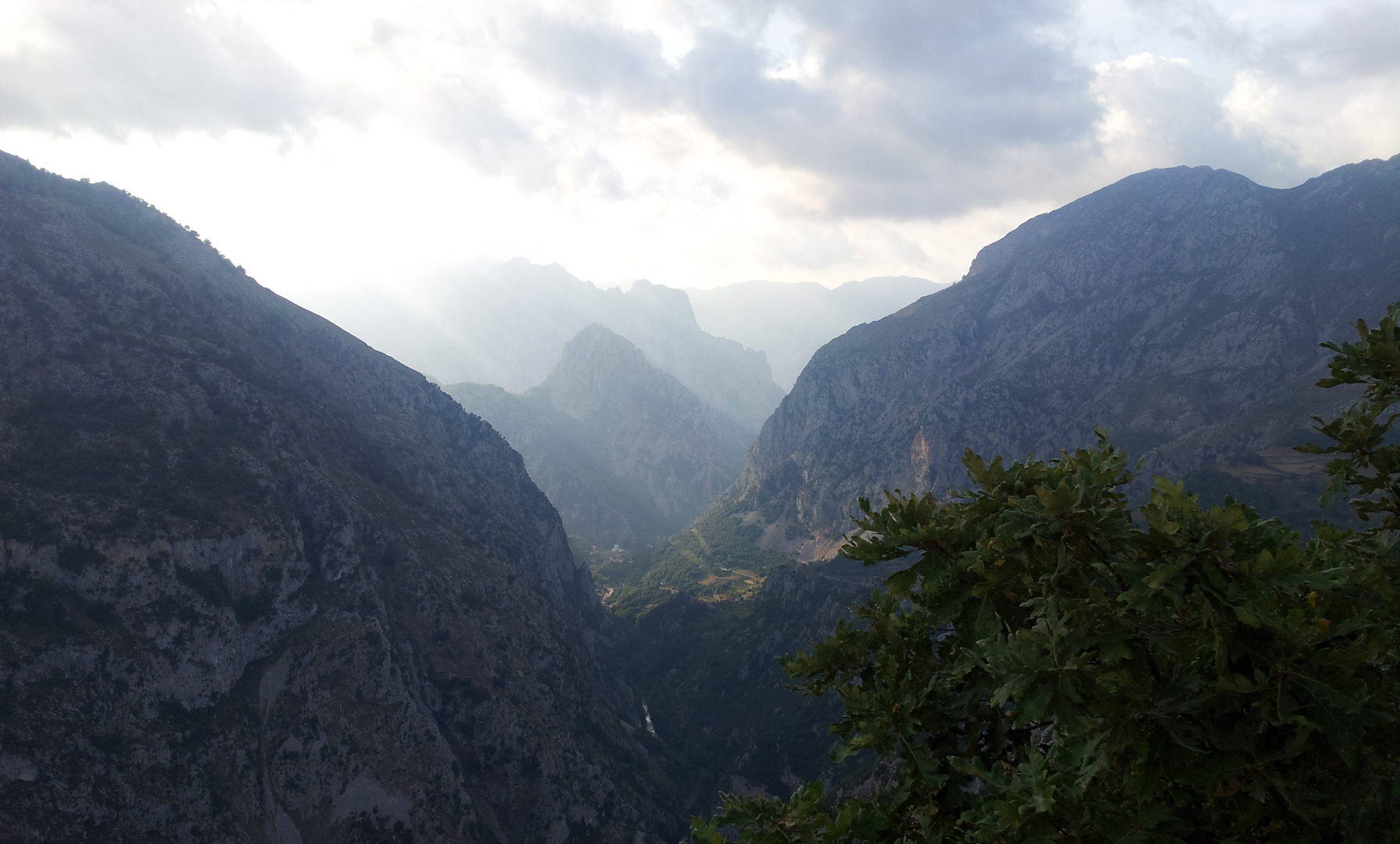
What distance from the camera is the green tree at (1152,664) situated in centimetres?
670

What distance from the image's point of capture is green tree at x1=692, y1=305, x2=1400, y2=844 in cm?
670

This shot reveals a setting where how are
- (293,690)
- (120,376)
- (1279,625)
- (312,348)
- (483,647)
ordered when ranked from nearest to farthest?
(1279,625) → (293,690) → (120,376) → (483,647) → (312,348)

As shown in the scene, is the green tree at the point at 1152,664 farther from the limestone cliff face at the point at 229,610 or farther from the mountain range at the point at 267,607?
the mountain range at the point at 267,607

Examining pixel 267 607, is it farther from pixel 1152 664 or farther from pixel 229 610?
pixel 1152 664

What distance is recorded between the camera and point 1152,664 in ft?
23.8

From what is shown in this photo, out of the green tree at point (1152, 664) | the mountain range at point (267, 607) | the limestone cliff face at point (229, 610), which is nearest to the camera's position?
the green tree at point (1152, 664)

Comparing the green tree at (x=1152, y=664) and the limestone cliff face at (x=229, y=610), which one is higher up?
the green tree at (x=1152, y=664)

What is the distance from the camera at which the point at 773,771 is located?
447ft

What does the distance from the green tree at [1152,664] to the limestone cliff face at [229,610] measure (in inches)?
3577

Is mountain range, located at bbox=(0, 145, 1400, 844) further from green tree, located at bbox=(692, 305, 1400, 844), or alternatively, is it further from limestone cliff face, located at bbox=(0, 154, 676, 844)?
green tree, located at bbox=(692, 305, 1400, 844)

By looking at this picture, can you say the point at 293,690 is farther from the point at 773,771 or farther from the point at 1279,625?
the point at 1279,625

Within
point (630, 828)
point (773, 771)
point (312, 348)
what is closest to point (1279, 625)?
point (630, 828)

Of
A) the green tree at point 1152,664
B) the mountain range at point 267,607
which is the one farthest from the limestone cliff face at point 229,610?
the green tree at point 1152,664

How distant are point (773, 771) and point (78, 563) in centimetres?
12173
